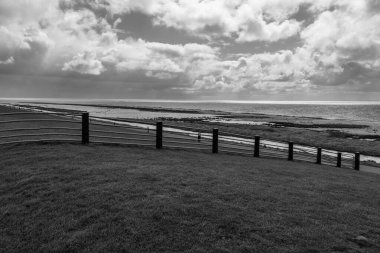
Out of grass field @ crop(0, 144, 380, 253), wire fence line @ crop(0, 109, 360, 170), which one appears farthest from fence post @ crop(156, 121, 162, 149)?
grass field @ crop(0, 144, 380, 253)

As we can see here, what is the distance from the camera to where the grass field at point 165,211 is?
16.1ft

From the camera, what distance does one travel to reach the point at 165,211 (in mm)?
5750

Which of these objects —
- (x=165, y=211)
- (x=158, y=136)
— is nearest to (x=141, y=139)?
(x=158, y=136)

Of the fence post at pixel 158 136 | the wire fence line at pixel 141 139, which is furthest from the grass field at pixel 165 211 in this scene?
the fence post at pixel 158 136

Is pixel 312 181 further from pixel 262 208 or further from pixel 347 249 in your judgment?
pixel 347 249

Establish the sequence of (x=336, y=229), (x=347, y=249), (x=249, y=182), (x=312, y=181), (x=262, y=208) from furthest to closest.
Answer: (x=312, y=181)
(x=249, y=182)
(x=262, y=208)
(x=336, y=229)
(x=347, y=249)

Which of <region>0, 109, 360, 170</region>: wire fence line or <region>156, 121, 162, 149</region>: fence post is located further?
<region>156, 121, 162, 149</region>: fence post

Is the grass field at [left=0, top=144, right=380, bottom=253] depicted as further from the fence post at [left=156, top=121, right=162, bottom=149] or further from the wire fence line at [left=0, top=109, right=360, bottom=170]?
the fence post at [left=156, top=121, right=162, bottom=149]

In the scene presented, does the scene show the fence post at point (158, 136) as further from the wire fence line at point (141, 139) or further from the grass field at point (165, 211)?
the grass field at point (165, 211)

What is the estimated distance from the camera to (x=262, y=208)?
650 centimetres

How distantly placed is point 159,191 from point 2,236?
9.34 ft

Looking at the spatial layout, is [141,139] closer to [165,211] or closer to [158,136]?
[158,136]

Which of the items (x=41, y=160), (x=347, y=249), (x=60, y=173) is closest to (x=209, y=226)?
(x=347, y=249)

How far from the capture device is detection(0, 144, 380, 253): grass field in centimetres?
491
